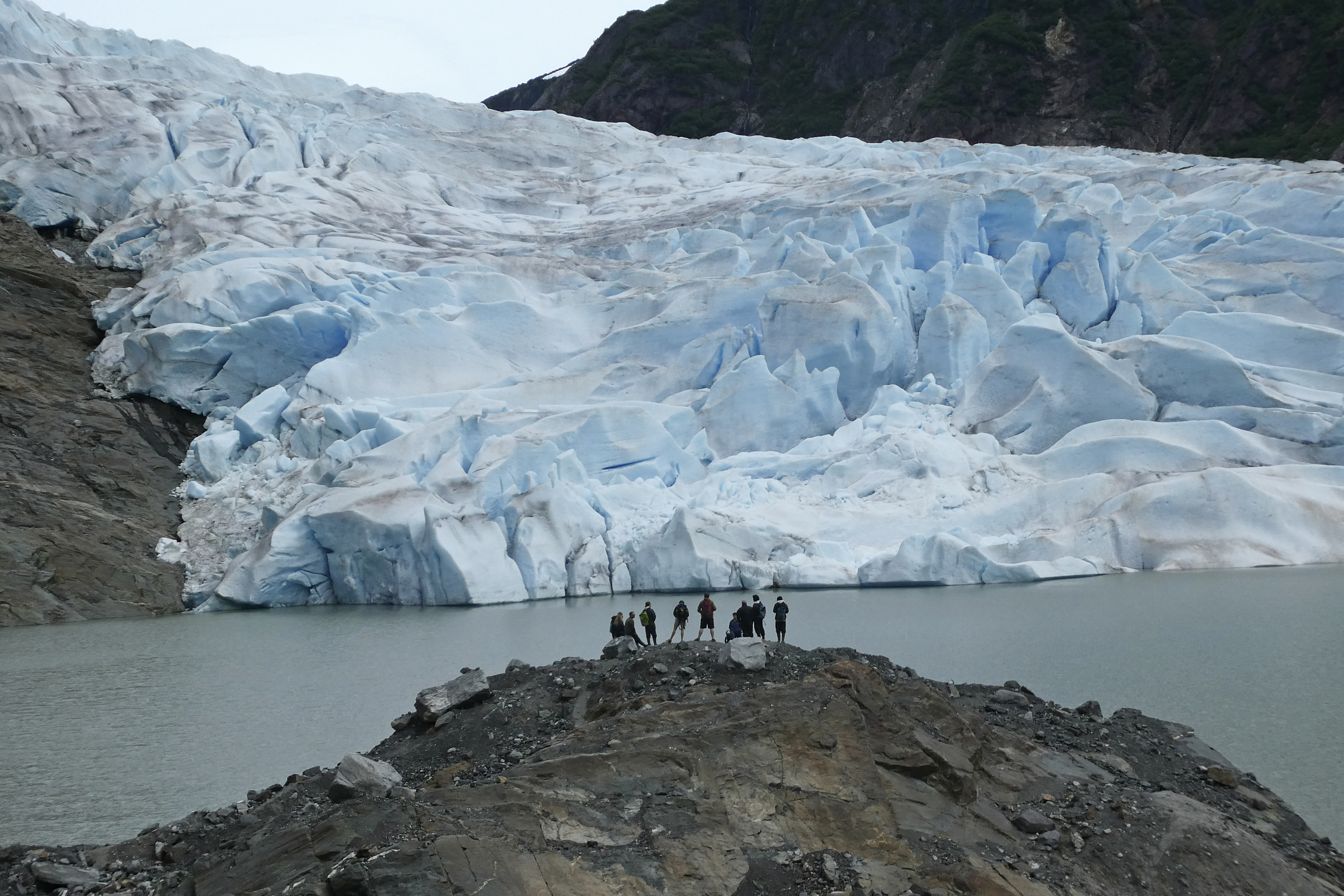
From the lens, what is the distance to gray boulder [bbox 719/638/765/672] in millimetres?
5023

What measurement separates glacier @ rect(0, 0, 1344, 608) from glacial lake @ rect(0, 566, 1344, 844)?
0.93 meters

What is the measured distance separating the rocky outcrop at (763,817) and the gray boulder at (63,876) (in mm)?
37

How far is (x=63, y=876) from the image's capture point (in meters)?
3.85

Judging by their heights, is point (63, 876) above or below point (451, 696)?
above

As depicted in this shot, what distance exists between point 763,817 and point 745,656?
4.31 ft

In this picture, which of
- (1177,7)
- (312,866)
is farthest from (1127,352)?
(1177,7)

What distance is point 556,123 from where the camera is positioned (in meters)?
27.4

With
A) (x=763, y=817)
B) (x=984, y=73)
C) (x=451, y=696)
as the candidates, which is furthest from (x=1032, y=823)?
(x=984, y=73)

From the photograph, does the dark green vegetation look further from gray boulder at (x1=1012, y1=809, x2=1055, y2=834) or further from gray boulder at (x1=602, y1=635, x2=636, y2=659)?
gray boulder at (x1=1012, y1=809, x2=1055, y2=834)

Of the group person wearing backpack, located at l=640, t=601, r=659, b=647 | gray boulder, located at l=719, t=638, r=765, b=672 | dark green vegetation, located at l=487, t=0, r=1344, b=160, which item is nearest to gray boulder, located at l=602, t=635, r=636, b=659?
gray boulder, located at l=719, t=638, r=765, b=672

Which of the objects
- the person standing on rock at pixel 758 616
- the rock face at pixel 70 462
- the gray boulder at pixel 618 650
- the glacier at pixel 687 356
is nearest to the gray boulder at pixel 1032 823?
the gray boulder at pixel 618 650

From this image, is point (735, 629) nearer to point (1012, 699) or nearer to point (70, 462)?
point (1012, 699)

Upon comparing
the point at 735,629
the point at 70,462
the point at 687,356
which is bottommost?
the point at 70,462

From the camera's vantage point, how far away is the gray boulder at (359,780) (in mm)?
3910
